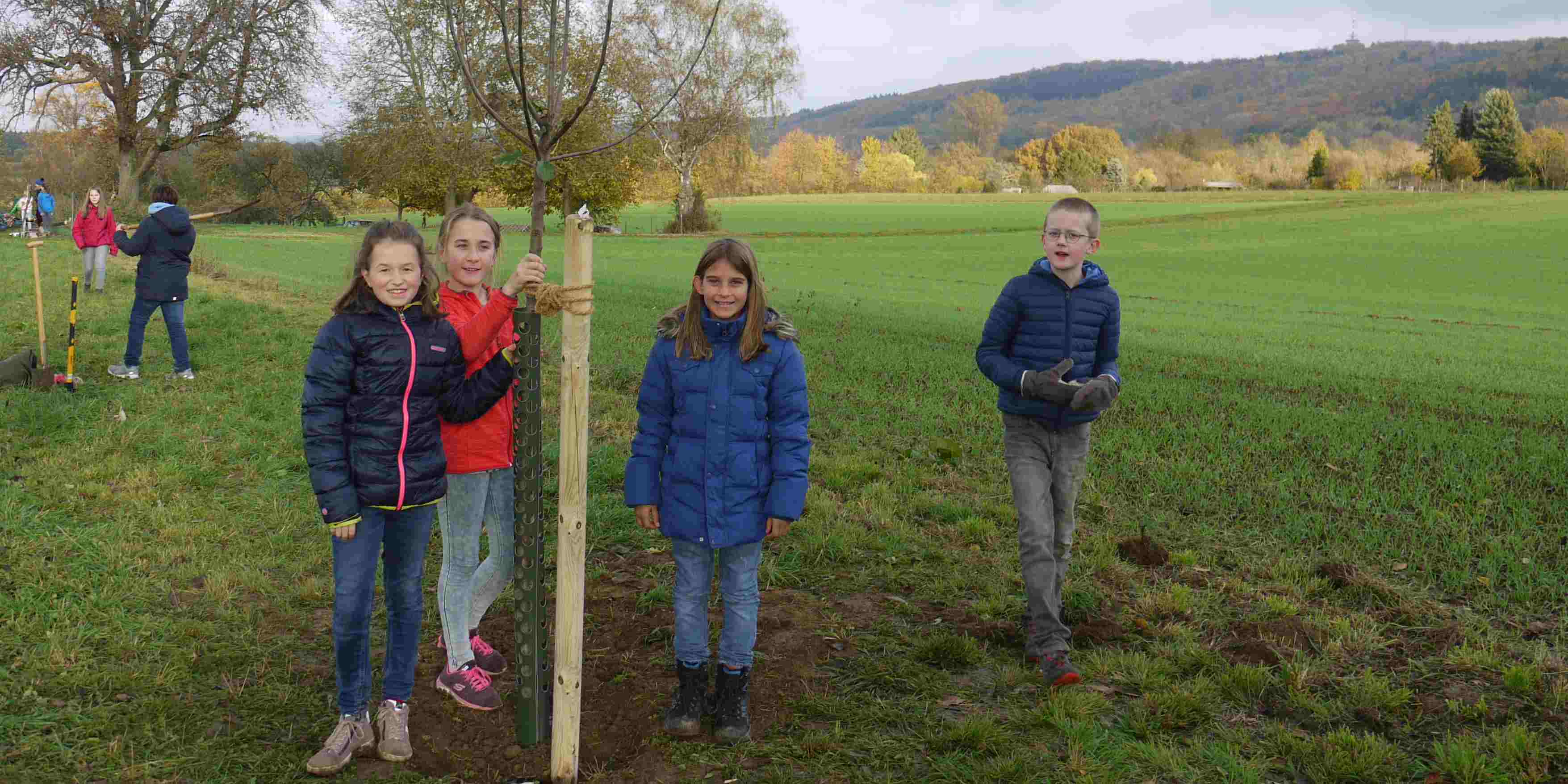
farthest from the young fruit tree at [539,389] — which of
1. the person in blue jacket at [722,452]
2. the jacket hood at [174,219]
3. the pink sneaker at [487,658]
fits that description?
the jacket hood at [174,219]

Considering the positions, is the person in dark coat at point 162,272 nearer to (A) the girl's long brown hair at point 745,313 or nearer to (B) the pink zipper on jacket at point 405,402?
(B) the pink zipper on jacket at point 405,402

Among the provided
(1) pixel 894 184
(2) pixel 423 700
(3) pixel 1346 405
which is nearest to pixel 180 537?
(2) pixel 423 700

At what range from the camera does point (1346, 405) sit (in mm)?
10797

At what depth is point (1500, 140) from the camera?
79.6 metres

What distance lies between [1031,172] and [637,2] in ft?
218

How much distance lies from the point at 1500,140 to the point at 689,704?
94802 millimetres

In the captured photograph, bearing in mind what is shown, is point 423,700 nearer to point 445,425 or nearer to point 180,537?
point 445,425

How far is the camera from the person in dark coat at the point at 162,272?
10359mm

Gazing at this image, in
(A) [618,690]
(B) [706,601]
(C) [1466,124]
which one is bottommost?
(A) [618,690]

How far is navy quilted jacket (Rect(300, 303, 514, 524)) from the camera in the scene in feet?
11.7

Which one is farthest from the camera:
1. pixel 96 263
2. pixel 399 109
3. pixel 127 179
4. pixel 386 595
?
pixel 127 179

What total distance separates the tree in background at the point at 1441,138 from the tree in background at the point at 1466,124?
0.63m

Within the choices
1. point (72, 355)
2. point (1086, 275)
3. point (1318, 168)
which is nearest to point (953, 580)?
point (1086, 275)

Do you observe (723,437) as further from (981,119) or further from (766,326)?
(981,119)
